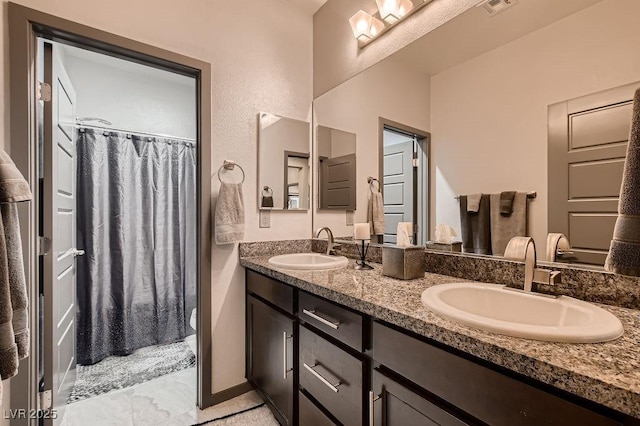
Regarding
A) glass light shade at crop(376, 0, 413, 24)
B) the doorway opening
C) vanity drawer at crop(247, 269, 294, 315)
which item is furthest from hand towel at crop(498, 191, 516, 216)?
the doorway opening

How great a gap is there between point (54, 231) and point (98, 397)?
44.6 inches

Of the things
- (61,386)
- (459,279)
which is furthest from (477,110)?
(61,386)

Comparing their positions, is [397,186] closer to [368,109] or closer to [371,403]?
[368,109]

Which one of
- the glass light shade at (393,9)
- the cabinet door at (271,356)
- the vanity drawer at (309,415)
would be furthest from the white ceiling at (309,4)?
the vanity drawer at (309,415)

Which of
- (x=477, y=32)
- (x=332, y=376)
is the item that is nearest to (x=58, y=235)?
(x=332, y=376)

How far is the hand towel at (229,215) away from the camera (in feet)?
5.63

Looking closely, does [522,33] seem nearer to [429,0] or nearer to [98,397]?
[429,0]

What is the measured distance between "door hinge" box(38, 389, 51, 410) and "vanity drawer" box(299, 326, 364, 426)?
123cm

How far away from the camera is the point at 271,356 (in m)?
1.60

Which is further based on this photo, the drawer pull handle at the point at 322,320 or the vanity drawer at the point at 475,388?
the drawer pull handle at the point at 322,320

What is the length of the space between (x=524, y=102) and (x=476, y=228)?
53cm

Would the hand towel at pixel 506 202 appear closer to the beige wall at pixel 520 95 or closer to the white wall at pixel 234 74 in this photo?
the beige wall at pixel 520 95

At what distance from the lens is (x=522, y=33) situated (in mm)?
1156

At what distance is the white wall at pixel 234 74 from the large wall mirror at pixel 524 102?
803 millimetres
